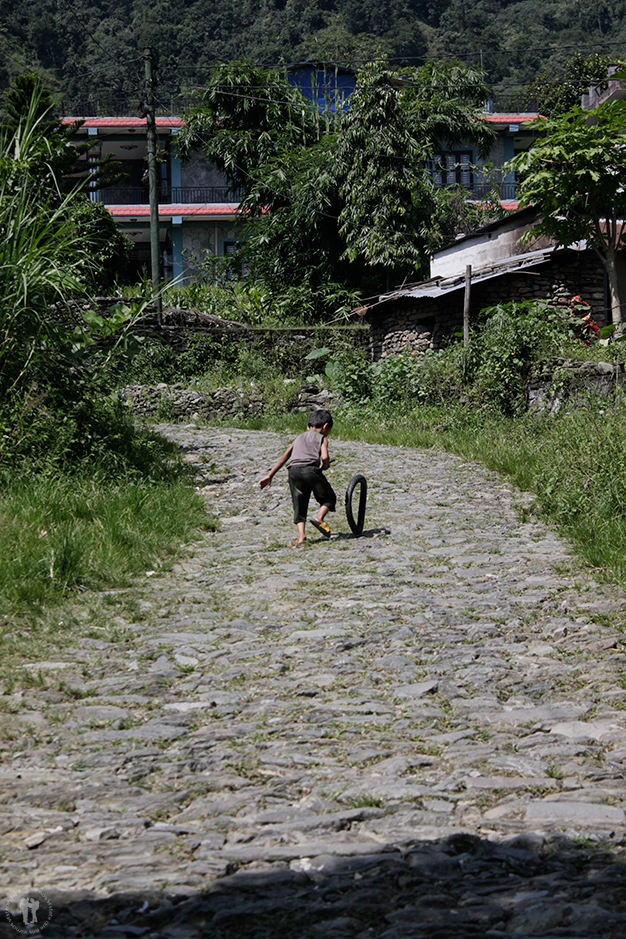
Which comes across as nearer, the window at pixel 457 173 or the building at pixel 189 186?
the building at pixel 189 186

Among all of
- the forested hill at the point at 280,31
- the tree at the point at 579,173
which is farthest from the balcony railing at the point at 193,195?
the tree at the point at 579,173

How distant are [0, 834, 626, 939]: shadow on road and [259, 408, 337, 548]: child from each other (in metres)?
5.63

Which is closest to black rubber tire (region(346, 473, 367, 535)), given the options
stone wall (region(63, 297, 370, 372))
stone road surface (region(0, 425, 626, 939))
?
stone road surface (region(0, 425, 626, 939))

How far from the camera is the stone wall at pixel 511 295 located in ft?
66.8

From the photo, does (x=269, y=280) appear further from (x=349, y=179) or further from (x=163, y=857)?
(x=163, y=857)

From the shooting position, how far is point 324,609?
632 centimetres

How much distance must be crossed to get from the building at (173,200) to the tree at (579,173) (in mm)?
23209

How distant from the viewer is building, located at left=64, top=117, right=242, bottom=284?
38625mm

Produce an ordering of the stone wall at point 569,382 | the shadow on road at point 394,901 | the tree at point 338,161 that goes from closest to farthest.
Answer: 1. the shadow on road at point 394,901
2. the stone wall at point 569,382
3. the tree at point 338,161

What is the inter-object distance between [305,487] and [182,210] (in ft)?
106

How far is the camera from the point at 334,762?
151 inches

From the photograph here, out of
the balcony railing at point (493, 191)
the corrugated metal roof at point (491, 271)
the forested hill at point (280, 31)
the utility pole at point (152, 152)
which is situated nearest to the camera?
the corrugated metal roof at point (491, 271)

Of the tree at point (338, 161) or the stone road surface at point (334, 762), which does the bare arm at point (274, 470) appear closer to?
the stone road surface at point (334, 762)

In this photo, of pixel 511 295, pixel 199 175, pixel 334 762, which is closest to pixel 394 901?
pixel 334 762
